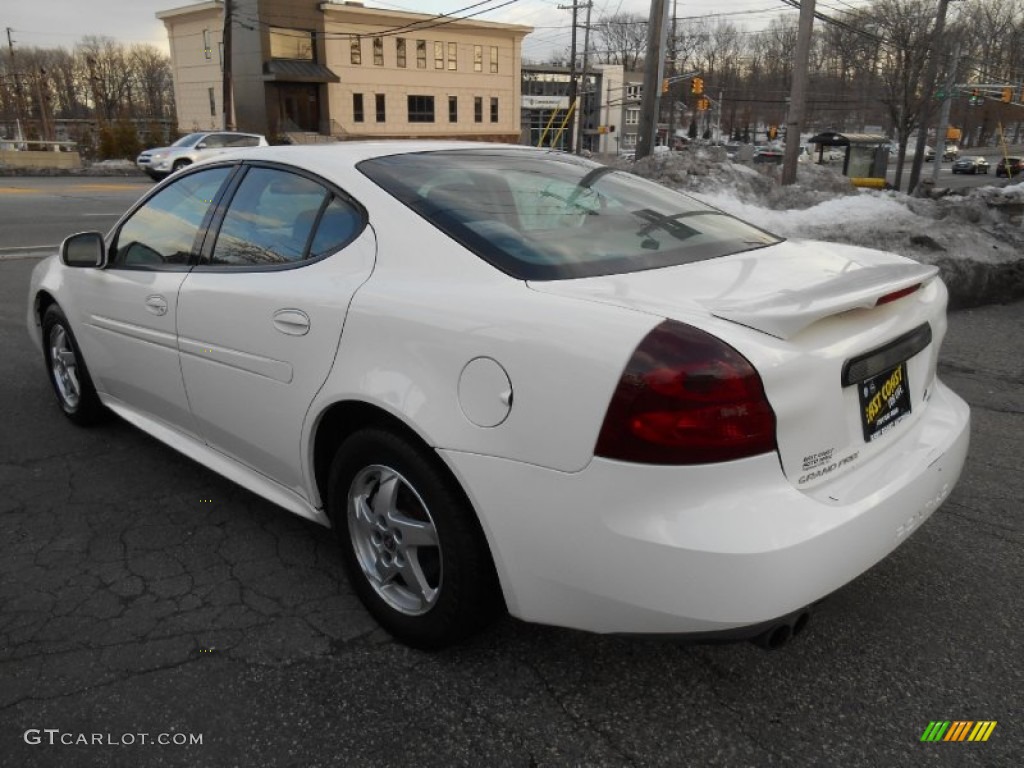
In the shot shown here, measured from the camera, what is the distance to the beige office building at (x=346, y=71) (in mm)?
47562

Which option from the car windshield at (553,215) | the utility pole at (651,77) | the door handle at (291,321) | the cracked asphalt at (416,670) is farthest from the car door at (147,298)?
the utility pole at (651,77)

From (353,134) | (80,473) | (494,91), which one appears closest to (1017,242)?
(80,473)

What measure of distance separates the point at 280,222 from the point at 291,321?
52 cm

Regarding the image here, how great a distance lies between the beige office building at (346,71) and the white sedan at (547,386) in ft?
154

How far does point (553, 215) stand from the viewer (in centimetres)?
268

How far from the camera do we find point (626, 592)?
1.88m

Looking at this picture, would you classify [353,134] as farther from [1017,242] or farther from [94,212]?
[1017,242]

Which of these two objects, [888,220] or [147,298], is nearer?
[147,298]

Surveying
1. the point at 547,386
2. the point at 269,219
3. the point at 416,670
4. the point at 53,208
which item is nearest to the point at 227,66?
the point at 53,208

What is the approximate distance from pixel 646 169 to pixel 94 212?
11.2m

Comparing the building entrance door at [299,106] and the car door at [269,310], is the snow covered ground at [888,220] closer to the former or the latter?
the car door at [269,310]

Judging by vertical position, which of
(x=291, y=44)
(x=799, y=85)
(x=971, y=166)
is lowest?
(x=971, y=166)

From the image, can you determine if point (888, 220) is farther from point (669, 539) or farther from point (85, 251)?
point (669, 539)

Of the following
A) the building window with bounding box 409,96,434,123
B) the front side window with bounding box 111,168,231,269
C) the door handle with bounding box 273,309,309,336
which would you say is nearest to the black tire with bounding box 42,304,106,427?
the front side window with bounding box 111,168,231,269
